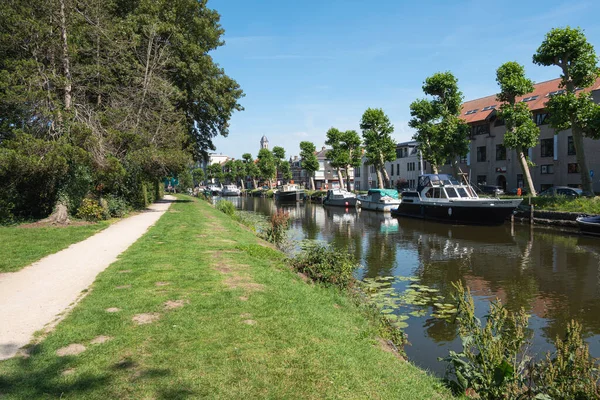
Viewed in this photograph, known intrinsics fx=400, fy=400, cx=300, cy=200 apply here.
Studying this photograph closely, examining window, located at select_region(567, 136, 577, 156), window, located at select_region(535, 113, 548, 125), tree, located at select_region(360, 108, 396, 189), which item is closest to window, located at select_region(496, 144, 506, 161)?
window, located at select_region(535, 113, 548, 125)

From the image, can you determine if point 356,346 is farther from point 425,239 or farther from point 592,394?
point 425,239

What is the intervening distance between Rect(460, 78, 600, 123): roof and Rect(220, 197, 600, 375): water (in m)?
19.9

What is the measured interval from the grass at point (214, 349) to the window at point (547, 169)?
44.3 m

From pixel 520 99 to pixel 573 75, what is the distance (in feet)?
74.0

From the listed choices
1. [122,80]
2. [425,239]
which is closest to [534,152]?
[425,239]

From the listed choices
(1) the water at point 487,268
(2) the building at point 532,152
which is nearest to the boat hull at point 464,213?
(1) the water at point 487,268

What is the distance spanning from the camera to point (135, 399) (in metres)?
4.14

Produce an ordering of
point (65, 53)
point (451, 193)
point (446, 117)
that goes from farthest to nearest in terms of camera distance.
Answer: point (446, 117) < point (451, 193) < point (65, 53)

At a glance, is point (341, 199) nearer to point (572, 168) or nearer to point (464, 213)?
point (464, 213)

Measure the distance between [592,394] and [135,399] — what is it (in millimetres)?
5375

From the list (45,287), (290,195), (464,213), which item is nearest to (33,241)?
(45,287)

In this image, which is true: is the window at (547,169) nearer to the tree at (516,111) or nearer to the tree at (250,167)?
the tree at (516,111)

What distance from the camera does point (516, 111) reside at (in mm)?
33812

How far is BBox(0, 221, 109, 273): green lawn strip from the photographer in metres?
10.4
